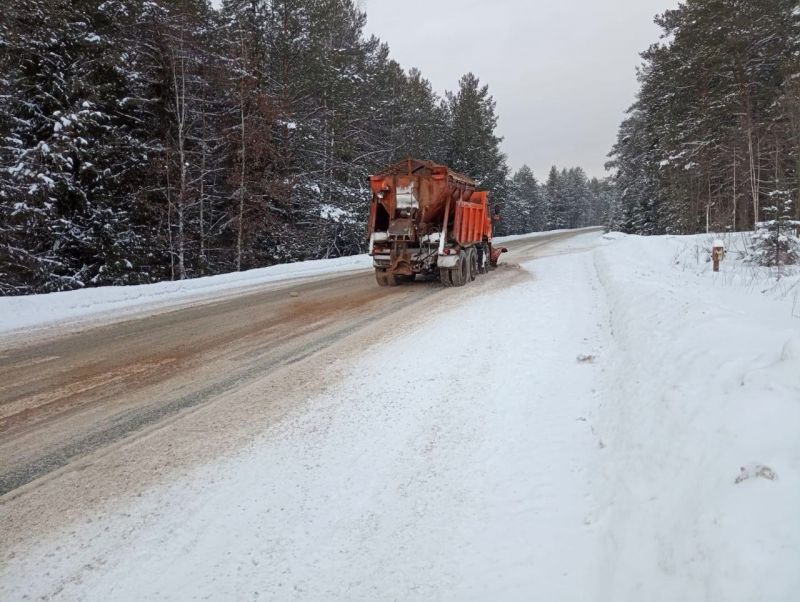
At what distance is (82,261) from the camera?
54.4 feet

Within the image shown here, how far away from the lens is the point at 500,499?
10.1 ft

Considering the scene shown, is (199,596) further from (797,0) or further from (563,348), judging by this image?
(797,0)

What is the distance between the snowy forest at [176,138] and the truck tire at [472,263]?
9883 mm

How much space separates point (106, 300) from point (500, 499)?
10.0 meters

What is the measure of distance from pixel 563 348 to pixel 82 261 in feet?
55.8

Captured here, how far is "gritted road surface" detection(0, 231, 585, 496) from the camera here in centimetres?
391

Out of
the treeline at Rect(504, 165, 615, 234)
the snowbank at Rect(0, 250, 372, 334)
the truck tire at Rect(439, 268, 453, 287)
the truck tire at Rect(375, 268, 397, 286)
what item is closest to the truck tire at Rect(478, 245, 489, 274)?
the truck tire at Rect(439, 268, 453, 287)

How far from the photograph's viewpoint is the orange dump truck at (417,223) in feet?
39.3

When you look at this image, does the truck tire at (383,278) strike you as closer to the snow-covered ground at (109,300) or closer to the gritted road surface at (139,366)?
the gritted road surface at (139,366)

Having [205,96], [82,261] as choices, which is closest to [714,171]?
[205,96]

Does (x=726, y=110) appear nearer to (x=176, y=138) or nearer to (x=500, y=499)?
(x=176, y=138)

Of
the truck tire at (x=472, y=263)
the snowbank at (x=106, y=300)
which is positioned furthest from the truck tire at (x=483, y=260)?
the snowbank at (x=106, y=300)

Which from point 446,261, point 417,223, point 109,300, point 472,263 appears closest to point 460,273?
point 446,261

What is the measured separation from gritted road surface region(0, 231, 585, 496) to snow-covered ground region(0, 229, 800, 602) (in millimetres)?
1150
